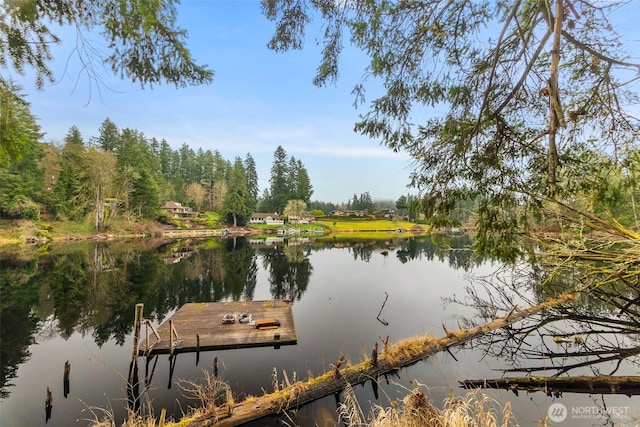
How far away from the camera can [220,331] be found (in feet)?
41.0

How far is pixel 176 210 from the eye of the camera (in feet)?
214

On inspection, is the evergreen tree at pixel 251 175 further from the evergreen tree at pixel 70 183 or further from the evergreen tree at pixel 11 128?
the evergreen tree at pixel 11 128

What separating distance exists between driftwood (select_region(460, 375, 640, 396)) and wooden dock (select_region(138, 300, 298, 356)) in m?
7.37

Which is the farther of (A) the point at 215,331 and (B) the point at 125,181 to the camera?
(B) the point at 125,181

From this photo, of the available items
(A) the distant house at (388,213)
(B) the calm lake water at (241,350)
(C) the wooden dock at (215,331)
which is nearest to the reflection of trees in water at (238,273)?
(B) the calm lake water at (241,350)

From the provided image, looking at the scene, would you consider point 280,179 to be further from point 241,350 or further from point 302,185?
point 241,350

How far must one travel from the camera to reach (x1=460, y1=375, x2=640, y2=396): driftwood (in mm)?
5738

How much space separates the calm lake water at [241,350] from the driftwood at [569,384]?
29 cm

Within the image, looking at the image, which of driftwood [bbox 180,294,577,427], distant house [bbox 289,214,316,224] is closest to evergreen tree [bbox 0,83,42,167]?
driftwood [bbox 180,294,577,427]

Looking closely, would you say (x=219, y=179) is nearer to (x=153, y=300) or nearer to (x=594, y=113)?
(x=153, y=300)

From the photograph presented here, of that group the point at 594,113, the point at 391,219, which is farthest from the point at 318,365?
the point at 391,219

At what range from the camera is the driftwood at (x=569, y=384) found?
18.8ft

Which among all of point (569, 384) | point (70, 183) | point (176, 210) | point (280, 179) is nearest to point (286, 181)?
point (280, 179)

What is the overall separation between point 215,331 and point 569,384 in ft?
39.6
